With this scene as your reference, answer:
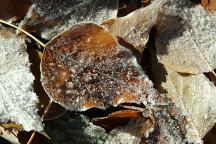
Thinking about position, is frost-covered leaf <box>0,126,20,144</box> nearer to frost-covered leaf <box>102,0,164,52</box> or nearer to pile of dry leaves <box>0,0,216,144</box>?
pile of dry leaves <box>0,0,216,144</box>

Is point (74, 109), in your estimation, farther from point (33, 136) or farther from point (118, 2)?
point (118, 2)

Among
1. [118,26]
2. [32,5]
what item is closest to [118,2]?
[118,26]

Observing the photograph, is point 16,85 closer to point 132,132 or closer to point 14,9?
point 14,9

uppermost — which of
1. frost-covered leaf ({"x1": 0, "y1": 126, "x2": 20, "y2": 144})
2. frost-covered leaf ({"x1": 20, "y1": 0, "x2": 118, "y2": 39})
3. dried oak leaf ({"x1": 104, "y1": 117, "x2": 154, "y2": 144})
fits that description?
frost-covered leaf ({"x1": 20, "y1": 0, "x2": 118, "y2": 39})

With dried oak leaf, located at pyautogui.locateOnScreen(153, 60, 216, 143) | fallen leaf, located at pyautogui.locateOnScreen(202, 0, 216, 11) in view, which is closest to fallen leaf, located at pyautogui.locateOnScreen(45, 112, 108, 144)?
dried oak leaf, located at pyautogui.locateOnScreen(153, 60, 216, 143)

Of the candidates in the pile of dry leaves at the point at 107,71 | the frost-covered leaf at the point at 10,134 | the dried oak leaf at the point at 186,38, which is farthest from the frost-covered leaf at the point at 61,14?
the frost-covered leaf at the point at 10,134

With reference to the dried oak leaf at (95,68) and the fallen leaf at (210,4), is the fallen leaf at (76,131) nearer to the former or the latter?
the dried oak leaf at (95,68)

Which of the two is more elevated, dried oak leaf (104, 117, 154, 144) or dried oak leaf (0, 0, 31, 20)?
dried oak leaf (0, 0, 31, 20)
